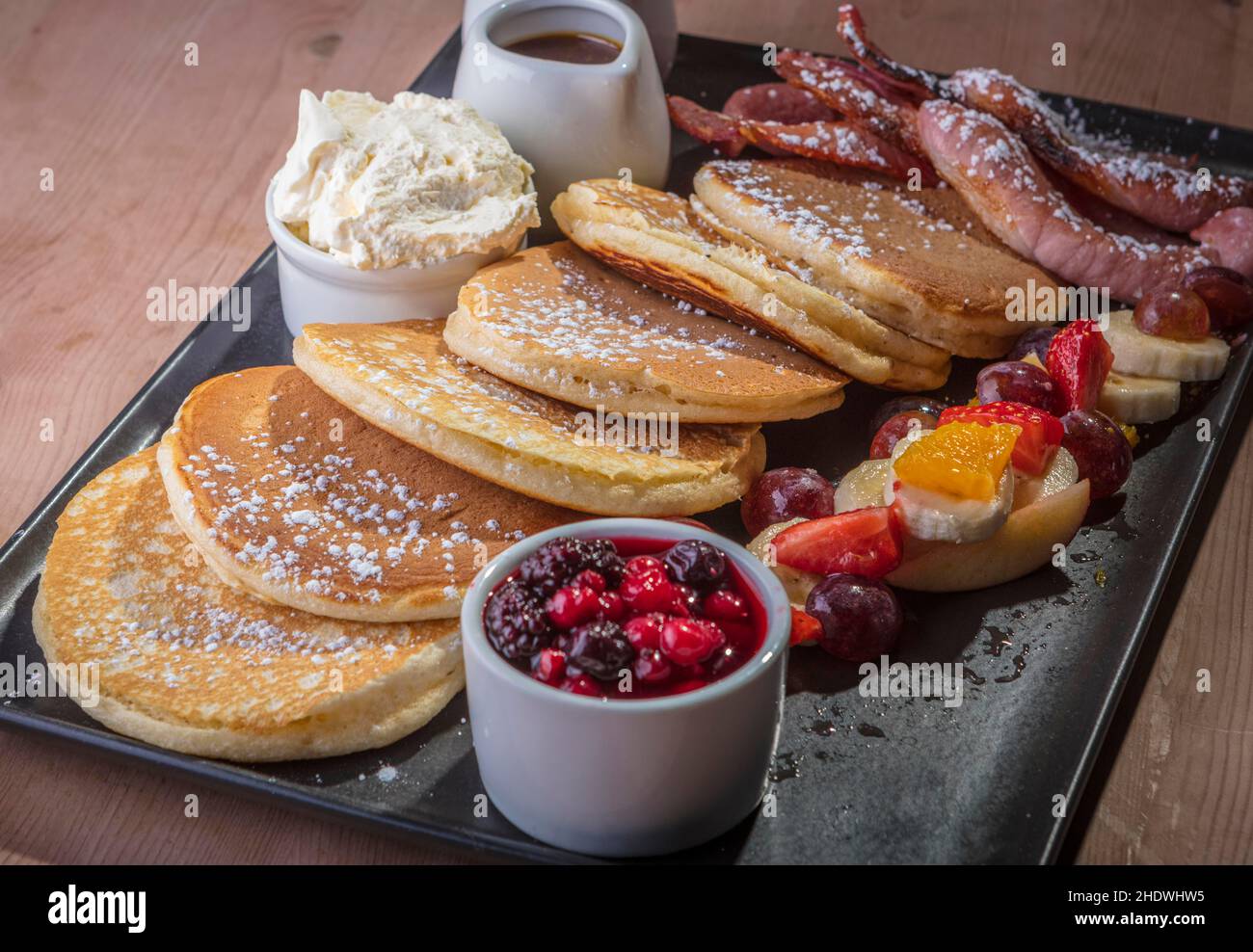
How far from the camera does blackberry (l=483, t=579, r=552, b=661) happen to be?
5.16 feet

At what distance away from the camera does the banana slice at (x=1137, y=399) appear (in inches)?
91.9

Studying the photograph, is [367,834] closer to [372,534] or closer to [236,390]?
[372,534]

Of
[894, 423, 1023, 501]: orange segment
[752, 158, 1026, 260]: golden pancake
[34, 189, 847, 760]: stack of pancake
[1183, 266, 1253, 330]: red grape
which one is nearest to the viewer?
[34, 189, 847, 760]: stack of pancake

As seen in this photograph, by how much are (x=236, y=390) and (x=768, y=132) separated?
1166 millimetres

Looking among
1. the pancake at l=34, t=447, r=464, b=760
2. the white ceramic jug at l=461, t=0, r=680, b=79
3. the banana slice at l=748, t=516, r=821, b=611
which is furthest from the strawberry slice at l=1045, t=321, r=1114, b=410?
the white ceramic jug at l=461, t=0, r=680, b=79

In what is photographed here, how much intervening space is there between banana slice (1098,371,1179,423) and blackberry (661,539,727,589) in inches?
38.6

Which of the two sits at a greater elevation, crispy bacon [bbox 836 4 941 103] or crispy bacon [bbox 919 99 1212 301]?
crispy bacon [bbox 836 4 941 103]

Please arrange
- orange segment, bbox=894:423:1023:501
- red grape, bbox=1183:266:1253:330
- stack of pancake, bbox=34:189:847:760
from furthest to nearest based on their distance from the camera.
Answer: red grape, bbox=1183:266:1253:330, orange segment, bbox=894:423:1023:501, stack of pancake, bbox=34:189:847:760

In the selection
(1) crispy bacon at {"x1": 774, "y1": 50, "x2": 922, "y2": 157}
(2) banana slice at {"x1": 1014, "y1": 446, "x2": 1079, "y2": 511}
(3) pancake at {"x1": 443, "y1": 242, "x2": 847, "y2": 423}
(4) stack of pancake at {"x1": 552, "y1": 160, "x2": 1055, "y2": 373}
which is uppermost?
(1) crispy bacon at {"x1": 774, "y1": 50, "x2": 922, "y2": 157}

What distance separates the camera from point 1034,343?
2412mm

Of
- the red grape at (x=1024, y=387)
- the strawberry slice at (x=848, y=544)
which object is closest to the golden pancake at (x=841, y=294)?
the red grape at (x=1024, y=387)

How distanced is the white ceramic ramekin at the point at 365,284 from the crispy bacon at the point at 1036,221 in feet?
2.85

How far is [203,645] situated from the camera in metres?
1.84

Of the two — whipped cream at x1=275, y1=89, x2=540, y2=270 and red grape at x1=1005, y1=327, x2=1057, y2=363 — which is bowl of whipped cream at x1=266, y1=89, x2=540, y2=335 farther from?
red grape at x1=1005, y1=327, x2=1057, y2=363
